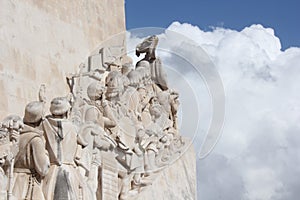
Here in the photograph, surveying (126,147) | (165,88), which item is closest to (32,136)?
(126,147)

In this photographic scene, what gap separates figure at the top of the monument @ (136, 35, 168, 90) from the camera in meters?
10.4

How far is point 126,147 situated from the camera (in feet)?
29.7

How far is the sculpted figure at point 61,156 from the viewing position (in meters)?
7.45

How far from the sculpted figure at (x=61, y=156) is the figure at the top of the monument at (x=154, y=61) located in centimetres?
266

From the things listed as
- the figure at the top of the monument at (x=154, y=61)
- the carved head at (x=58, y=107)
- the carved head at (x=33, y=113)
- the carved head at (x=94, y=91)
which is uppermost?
the figure at the top of the monument at (x=154, y=61)

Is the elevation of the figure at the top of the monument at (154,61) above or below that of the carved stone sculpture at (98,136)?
above

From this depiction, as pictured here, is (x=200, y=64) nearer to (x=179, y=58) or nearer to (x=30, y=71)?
(x=179, y=58)

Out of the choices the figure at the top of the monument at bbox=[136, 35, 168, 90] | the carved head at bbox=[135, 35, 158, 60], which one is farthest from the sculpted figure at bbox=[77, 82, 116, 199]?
the carved head at bbox=[135, 35, 158, 60]

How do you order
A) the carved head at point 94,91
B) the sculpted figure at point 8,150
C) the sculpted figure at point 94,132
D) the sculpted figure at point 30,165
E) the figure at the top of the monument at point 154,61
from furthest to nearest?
the figure at the top of the monument at point 154,61
the carved head at point 94,91
the sculpted figure at point 94,132
the sculpted figure at point 30,165
the sculpted figure at point 8,150

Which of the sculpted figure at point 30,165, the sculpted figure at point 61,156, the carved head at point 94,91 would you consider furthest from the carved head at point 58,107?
the carved head at point 94,91

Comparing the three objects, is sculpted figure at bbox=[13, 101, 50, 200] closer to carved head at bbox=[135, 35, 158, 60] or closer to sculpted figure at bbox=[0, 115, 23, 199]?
sculpted figure at bbox=[0, 115, 23, 199]

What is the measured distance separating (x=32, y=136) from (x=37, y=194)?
508mm

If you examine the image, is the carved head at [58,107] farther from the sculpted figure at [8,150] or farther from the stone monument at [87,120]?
the sculpted figure at [8,150]

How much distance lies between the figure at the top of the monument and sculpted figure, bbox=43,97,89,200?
2.66 m
